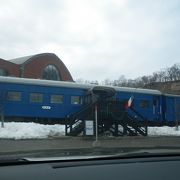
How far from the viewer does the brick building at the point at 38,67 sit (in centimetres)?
6750

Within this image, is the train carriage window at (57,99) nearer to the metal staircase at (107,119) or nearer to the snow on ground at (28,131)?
the snow on ground at (28,131)

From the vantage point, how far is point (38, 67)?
74.2 m

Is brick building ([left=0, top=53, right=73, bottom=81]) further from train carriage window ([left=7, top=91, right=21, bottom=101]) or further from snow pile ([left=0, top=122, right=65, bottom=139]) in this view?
snow pile ([left=0, top=122, right=65, bottom=139])

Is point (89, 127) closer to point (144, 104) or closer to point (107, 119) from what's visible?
point (107, 119)

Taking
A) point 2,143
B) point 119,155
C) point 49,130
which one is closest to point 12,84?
point 49,130

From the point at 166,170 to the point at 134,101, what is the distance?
3347cm

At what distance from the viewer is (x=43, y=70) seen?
249 feet

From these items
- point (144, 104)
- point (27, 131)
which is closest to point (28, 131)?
point (27, 131)

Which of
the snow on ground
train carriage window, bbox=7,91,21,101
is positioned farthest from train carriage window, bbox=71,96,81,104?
train carriage window, bbox=7,91,21,101

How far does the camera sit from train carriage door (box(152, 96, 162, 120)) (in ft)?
127

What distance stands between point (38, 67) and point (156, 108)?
38.5 meters

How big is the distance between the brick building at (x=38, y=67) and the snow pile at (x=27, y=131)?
38999 mm

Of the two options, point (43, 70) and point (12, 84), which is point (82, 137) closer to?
point (12, 84)

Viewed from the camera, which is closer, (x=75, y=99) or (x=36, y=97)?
(x=36, y=97)
